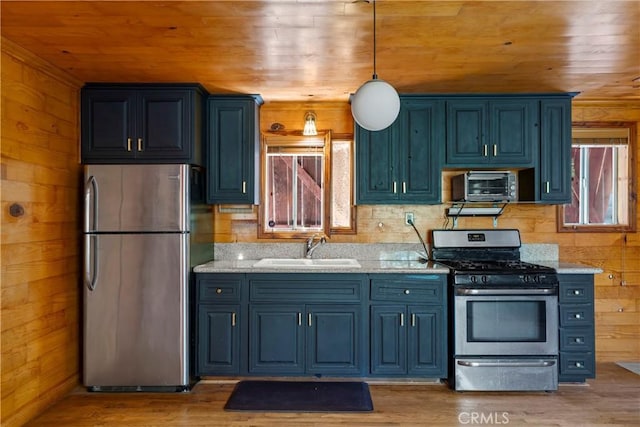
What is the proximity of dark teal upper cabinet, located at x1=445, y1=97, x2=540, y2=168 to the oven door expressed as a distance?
111 centimetres

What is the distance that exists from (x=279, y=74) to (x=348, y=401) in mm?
2429

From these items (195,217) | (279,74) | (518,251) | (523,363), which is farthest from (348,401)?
(279,74)

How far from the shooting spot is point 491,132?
346 centimetres

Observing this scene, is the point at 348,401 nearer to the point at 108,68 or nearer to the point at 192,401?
the point at 192,401

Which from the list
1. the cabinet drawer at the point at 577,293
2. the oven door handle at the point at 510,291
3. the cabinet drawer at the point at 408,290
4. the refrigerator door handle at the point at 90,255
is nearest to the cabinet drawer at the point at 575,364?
the cabinet drawer at the point at 577,293

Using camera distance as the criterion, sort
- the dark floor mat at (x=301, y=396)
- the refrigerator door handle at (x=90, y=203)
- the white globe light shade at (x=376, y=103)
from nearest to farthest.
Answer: the white globe light shade at (x=376, y=103) < the dark floor mat at (x=301, y=396) < the refrigerator door handle at (x=90, y=203)

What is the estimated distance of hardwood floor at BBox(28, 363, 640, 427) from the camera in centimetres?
262

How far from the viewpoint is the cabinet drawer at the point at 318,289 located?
10.4 feet

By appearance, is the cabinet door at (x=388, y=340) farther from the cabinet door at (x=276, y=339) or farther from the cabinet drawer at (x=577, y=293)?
the cabinet drawer at (x=577, y=293)

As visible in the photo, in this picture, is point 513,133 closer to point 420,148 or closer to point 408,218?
point 420,148

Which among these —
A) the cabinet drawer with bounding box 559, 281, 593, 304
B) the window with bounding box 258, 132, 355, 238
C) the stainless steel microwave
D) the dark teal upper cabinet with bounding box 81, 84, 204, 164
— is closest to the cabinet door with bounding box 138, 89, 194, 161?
the dark teal upper cabinet with bounding box 81, 84, 204, 164

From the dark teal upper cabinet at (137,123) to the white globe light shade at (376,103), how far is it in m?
1.67

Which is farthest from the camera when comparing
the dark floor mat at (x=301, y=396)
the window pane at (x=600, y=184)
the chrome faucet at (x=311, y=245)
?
the window pane at (x=600, y=184)

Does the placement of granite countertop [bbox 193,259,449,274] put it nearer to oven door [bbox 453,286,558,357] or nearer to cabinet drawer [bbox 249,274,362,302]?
cabinet drawer [bbox 249,274,362,302]
